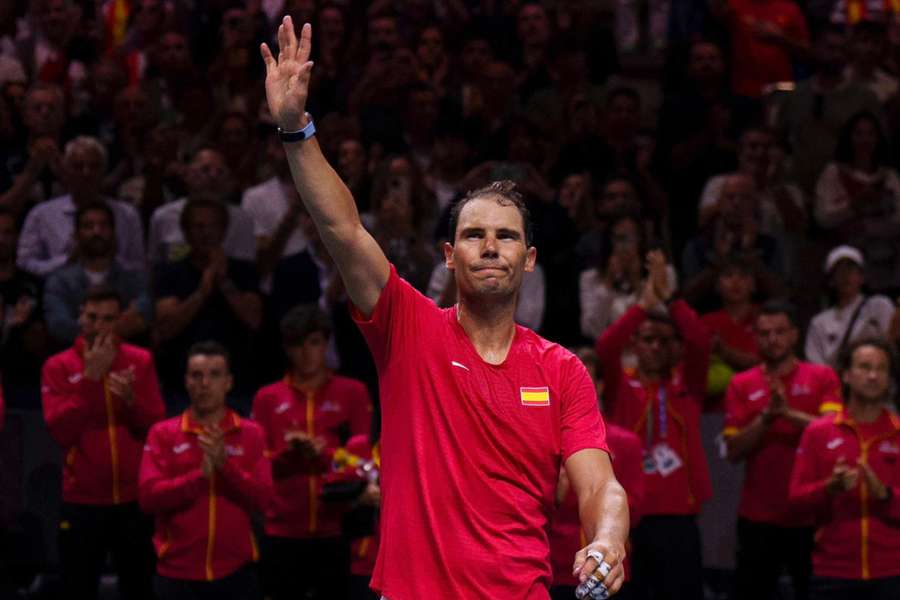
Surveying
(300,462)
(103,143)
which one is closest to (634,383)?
(300,462)

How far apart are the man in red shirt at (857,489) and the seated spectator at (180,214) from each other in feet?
13.9

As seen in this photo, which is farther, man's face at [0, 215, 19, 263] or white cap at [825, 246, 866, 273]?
white cap at [825, 246, 866, 273]

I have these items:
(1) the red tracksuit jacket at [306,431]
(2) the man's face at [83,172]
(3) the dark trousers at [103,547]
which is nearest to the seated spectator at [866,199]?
(1) the red tracksuit jacket at [306,431]

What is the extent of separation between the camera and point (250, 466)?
903 centimetres

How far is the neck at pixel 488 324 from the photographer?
4.80 meters

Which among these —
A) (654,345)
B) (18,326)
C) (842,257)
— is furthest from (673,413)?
(18,326)

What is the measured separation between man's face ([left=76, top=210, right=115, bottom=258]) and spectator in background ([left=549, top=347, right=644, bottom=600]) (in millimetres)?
3359

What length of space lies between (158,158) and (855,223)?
5214mm

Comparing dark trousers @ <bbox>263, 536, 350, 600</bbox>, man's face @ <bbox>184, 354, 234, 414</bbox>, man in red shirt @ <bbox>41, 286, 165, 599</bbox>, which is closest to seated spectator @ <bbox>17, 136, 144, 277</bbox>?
man in red shirt @ <bbox>41, 286, 165, 599</bbox>

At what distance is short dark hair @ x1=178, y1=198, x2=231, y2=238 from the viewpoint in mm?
10584

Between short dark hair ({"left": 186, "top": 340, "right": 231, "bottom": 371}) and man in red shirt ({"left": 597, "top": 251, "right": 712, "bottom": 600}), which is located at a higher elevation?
short dark hair ({"left": 186, "top": 340, "right": 231, "bottom": 371})

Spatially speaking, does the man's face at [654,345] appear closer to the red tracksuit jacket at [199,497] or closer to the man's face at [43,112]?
the red tracksuit jacket at [199,497]

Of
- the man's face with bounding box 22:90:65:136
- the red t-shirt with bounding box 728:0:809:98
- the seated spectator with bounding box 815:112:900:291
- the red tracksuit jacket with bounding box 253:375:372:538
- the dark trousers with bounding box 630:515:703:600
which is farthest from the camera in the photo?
the red t-shirt with bounding box 728:0:809:98

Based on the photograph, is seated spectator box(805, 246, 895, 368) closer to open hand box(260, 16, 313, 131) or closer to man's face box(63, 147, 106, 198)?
man's face box(63, 147, 106, 198)
